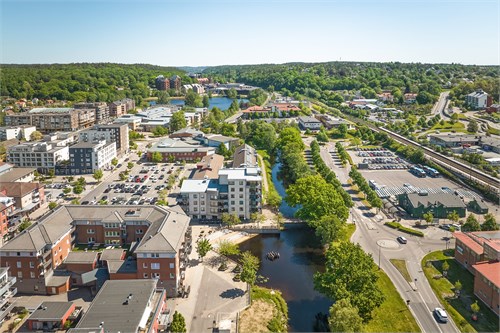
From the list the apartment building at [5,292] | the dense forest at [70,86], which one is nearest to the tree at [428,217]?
the apartment building at [5,292]

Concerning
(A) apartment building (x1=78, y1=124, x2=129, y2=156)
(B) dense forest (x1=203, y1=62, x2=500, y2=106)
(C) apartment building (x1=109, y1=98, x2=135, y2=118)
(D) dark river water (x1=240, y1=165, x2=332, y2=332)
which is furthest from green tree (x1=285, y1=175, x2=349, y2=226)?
(B) dense forest (x1=203, y1=62, x2=500, y2=106)

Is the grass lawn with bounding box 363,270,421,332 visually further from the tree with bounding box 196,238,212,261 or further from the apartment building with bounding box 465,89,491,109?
the apartment building with bounding box 465,89,491,109

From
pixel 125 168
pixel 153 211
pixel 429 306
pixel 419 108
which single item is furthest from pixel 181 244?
pixel 419 108

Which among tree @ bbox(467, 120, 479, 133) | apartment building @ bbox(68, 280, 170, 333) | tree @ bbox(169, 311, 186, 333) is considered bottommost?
tree @ bbox(169, 311, 186, 333)

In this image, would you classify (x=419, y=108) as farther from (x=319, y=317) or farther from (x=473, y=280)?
(x=319, y=317)

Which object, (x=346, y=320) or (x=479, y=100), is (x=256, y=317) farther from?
(x=479, y=100)

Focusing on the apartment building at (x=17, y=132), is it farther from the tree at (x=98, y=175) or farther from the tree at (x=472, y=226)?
the tree at (x=472, y=226)
